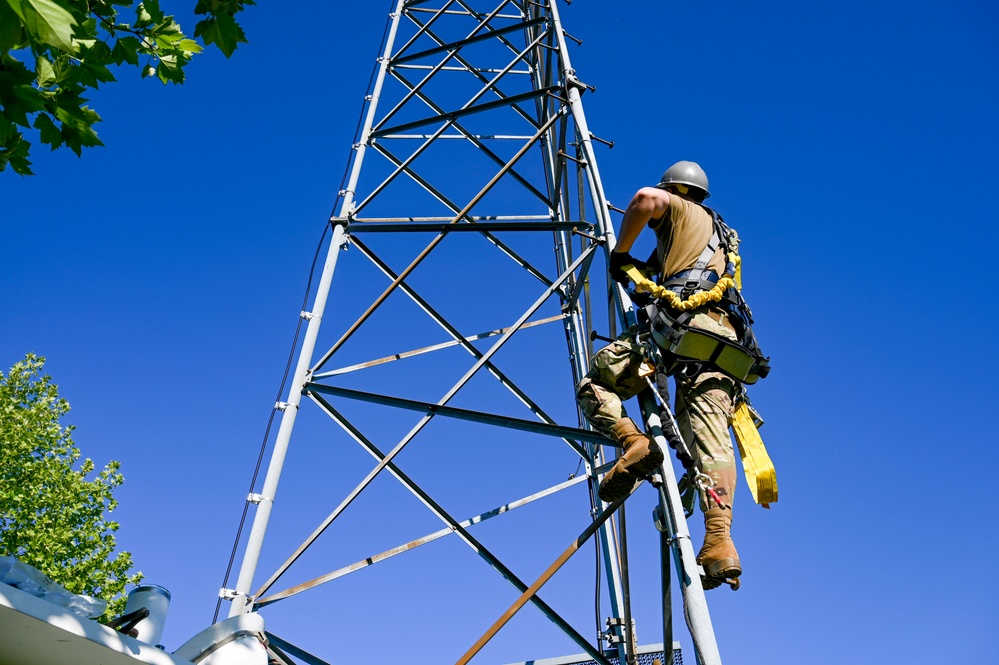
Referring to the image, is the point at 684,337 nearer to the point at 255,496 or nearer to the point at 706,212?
the point at 706,212

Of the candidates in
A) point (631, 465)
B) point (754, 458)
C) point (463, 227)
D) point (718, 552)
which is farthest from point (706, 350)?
point (463, 227)

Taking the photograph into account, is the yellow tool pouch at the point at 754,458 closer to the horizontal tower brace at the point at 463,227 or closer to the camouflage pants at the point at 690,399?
the camouflage pants at the point at 690,399

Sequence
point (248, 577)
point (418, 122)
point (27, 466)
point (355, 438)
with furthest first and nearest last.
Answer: point (27, 466) → point (418, 122) → point (355, 438) → point (248, 577)

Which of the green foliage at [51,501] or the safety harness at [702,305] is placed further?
the green foliage at [51,501]

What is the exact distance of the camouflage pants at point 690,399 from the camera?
4.11 m

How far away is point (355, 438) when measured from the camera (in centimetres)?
550

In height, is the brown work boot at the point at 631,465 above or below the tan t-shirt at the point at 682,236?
below

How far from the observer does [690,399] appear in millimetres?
4359

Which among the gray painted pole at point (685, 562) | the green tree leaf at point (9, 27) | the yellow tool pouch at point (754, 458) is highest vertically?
the yellow tool pouch at point (754, 458)

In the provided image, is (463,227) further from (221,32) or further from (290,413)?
(221,32)

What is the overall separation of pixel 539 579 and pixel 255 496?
6.06ft

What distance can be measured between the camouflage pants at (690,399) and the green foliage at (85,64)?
2424mm

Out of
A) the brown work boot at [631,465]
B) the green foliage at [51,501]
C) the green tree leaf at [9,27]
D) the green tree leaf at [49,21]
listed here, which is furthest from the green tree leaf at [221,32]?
the green foliage at [51,501]

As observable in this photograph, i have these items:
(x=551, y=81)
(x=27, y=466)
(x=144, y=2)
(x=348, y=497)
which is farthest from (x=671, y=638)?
(x=27, y=466)
